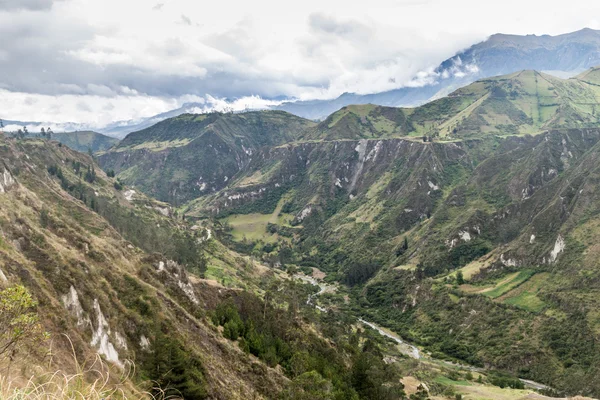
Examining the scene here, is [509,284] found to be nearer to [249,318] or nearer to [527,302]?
[527,302]

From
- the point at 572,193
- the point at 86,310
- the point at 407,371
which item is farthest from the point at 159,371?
the point at 572,193

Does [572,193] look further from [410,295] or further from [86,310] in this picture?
[86,310]

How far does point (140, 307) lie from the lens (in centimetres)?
5619

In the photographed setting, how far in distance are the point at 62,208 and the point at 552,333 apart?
6381 inches

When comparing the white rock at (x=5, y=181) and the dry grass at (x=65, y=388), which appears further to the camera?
the white rock at (x=5, y=181)

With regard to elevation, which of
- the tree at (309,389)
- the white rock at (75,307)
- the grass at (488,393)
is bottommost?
the grass at (488,393)

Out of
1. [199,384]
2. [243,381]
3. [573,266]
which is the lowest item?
[573,266]

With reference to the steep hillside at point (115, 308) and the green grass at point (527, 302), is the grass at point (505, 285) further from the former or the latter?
the steep hillside at point (115, 308)

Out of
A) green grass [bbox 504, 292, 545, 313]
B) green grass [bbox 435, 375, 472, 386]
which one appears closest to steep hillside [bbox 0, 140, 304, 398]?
green grass [bbox 435, 375, 472, 386]

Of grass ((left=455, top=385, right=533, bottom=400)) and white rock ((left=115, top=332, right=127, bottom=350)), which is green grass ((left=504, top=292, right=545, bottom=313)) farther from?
white rock ((left=115, top=332, right=127, bottom=350))

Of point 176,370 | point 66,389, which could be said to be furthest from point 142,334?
point 66,389

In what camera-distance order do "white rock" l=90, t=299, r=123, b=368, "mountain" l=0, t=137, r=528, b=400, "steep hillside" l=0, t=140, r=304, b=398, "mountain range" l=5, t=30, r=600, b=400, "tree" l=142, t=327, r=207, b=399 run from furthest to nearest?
"white rock" l=90, t=299, r=123, b=368 → "steep hillside" l=0, t=140, r=304, b=398 → "mountain range" l=5, t=30, r=600, b=400 → "tree" l=142, t=327, r=207, b=399 → "mountain" l=0, t=137, r=528, b=400

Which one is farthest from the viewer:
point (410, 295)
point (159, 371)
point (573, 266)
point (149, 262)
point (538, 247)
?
point (410, 295)

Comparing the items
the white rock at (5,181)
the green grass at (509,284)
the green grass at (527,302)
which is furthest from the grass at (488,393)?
the white rock at (5,181)
